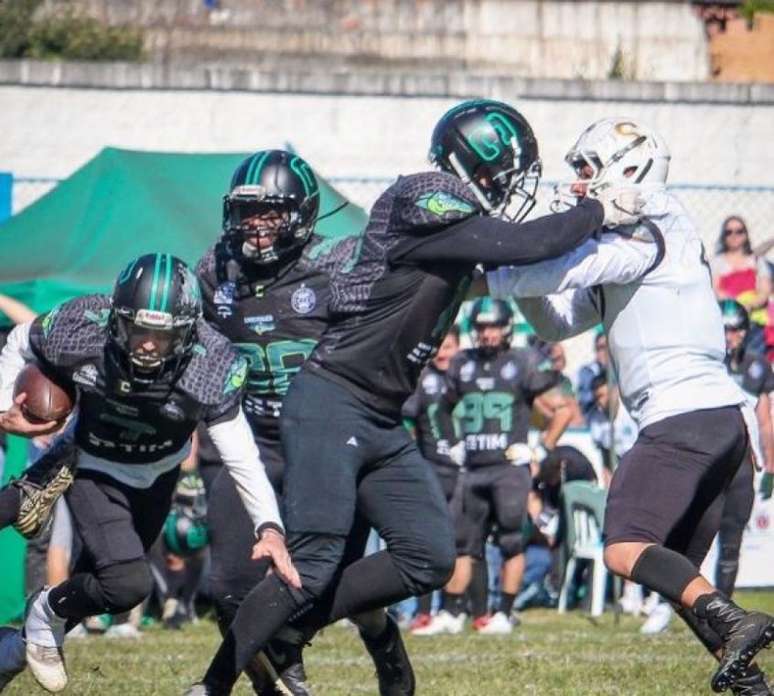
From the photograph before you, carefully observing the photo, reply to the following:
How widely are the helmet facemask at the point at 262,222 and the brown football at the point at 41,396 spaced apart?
74 centimetres

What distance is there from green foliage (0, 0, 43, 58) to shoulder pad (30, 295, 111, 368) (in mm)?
12676

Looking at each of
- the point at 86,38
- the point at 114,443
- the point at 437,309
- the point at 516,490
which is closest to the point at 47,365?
the point at 114,443

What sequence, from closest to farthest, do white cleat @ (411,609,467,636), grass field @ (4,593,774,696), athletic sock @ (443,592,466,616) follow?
grass field @ (4,593,774,696) → white cleat @ (411,609,467,636) → athletic sock @ (443,592,466,616)

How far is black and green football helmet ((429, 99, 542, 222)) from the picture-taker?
18.1 ft

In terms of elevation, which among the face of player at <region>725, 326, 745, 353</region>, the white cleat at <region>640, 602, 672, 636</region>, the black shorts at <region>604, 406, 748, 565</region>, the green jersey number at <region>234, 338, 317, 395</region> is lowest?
the white cleat at <region>640, 602, 672, 636</region>

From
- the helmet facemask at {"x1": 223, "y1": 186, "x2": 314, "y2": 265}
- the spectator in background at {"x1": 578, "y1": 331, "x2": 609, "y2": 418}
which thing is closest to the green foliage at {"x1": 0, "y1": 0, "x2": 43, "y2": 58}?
the spectator in background at {"x1": 578, "y1": 331, "x2": 609, "y2": 418}

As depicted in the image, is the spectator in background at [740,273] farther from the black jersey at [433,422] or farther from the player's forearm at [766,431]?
the black jersey at [433,422]

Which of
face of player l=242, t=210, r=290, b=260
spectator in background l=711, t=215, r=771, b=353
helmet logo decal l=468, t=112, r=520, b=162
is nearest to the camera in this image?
helmet logo decal l=468, t=112, r=520, b=162

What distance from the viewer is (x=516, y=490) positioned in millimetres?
9961

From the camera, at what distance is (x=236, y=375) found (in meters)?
5.65

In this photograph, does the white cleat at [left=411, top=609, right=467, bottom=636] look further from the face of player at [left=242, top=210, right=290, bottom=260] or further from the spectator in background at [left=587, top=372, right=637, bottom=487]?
the face of player at [left=242, top=210, right=290, bottom=260]

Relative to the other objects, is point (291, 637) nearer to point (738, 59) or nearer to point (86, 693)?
point (86, 693)

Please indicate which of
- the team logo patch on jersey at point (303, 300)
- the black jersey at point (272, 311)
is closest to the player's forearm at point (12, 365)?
the black jersey at point (272, 311)

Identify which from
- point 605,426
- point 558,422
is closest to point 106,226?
point 558,422
